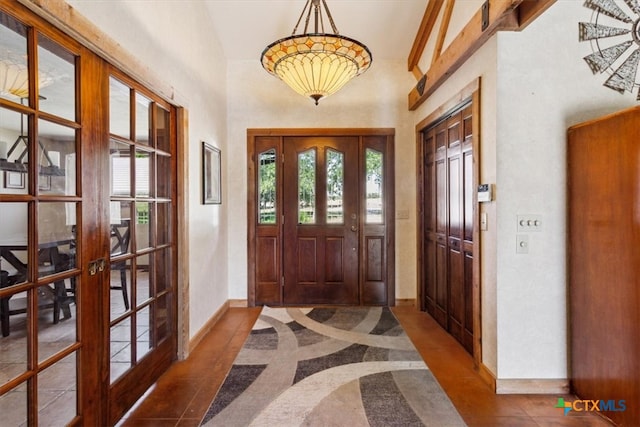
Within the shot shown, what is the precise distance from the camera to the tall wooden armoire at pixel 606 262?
184 centimetres

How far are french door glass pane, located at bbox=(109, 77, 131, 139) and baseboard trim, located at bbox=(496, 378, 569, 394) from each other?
294 centimetres

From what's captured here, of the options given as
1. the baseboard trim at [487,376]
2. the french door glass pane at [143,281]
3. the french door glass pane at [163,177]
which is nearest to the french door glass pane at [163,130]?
the french door glass pane at [163,177]

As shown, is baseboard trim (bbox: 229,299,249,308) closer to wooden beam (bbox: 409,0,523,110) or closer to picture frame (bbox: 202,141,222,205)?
picture frame (bbox: 202,141,222,205)

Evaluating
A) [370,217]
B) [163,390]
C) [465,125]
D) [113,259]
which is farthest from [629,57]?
[163,390]

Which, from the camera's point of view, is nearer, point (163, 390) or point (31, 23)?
point (31, 23)

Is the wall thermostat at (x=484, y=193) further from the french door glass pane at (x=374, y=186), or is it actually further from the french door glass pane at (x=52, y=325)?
the french door glass pane at (x=52, y=325)

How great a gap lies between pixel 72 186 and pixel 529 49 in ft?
9.44

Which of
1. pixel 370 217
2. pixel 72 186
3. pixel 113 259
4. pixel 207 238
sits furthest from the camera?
pixel 370 217

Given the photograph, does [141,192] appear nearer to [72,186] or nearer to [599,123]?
[72,186]

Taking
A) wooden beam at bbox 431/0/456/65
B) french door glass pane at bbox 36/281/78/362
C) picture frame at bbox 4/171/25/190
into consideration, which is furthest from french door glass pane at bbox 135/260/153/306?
wooden beam at bbox 431/0/456/65

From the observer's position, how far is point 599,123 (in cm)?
204

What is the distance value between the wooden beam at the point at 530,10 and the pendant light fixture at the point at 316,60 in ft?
3.25

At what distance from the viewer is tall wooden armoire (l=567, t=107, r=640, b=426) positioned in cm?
184

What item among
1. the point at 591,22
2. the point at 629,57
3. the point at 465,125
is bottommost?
the point at 465,125
